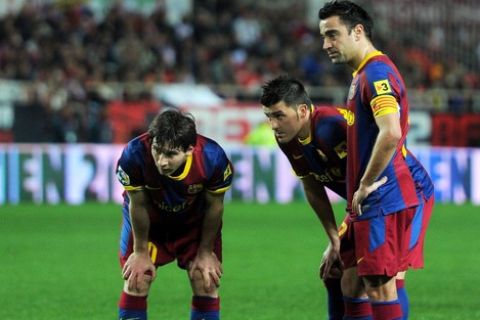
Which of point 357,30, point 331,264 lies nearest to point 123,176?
point 331,264

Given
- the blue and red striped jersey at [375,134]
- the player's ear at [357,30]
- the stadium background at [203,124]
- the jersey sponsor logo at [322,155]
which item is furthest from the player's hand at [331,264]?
the stadium background at [203,124]

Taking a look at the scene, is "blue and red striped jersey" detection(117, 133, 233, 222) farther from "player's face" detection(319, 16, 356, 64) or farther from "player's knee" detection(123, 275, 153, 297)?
"player's face" detection(319, 16, 356, 64)

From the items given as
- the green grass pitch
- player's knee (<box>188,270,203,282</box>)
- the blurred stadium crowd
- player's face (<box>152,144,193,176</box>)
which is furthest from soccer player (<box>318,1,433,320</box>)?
the blurred stadium crowd

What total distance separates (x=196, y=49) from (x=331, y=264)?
50.7 feet

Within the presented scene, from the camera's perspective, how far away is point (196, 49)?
21.5m

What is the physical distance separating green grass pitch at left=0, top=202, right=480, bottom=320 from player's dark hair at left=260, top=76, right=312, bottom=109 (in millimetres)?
2166

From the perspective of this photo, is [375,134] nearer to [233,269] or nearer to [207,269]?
[207,269]

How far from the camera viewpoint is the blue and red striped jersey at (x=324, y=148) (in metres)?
6.00

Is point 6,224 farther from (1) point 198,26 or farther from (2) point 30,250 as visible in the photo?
(1) point 198,26

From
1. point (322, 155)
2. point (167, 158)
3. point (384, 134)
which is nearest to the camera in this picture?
point (384, 134)

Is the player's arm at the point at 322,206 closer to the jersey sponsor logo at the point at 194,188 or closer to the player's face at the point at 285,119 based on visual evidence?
the player's face at the point at 285,119

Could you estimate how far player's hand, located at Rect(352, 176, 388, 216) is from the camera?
5.48 meters

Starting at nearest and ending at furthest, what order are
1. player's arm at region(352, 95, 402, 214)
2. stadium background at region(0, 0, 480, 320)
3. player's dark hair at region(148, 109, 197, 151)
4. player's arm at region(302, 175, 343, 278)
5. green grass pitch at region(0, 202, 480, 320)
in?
player's arm at region(352, 95, 402, 214) → player's dark hair at region(148, 109, 197, 151) → player's arm at region(302, 175, 343, 278) → green grass pitch at region(0, 202, 480, 320) → stadium background at region(0, 0, 480, 320)

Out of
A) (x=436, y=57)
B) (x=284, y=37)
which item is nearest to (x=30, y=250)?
(x=284, y=37)
